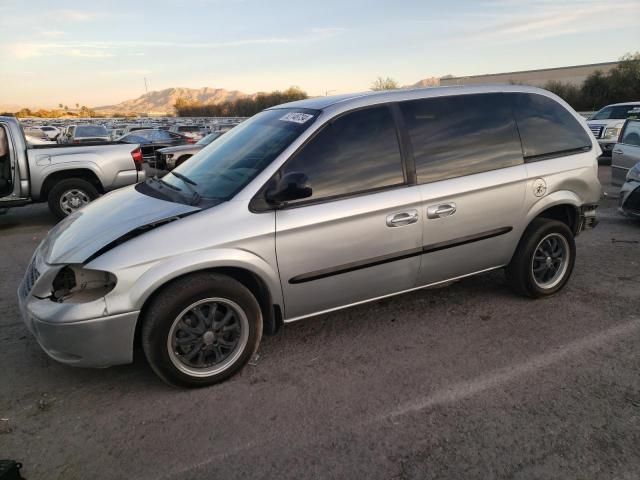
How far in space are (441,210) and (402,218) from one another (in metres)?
0.35

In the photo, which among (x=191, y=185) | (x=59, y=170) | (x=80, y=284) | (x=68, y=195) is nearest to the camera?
(x=80, y=284)

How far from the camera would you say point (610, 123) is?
13.7 meters

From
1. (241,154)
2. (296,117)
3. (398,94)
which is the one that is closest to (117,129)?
(241,154)

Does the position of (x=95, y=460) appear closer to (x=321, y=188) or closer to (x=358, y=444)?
(x=358, y=444)

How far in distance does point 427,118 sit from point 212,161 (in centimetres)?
171

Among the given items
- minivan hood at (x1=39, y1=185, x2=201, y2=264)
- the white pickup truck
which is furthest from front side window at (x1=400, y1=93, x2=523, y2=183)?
the white pickup truck

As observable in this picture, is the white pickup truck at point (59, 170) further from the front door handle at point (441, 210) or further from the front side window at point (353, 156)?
the front door handle at point (441, 210)

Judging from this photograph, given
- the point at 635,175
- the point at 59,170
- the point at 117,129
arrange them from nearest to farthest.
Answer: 1. the point at 635,175
2. the point at 59,170
3. the point at 117,129

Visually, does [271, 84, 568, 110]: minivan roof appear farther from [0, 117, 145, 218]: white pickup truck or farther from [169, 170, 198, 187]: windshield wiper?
[0, 117, 145, 218]: white pickup truck

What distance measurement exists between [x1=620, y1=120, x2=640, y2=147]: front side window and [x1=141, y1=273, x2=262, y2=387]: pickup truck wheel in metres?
8.17

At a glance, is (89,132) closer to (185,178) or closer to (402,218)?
(185,178)

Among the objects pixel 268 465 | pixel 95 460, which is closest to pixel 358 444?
pixel 268 465

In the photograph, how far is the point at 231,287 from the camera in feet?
9.86

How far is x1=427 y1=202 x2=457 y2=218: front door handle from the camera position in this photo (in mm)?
3521
